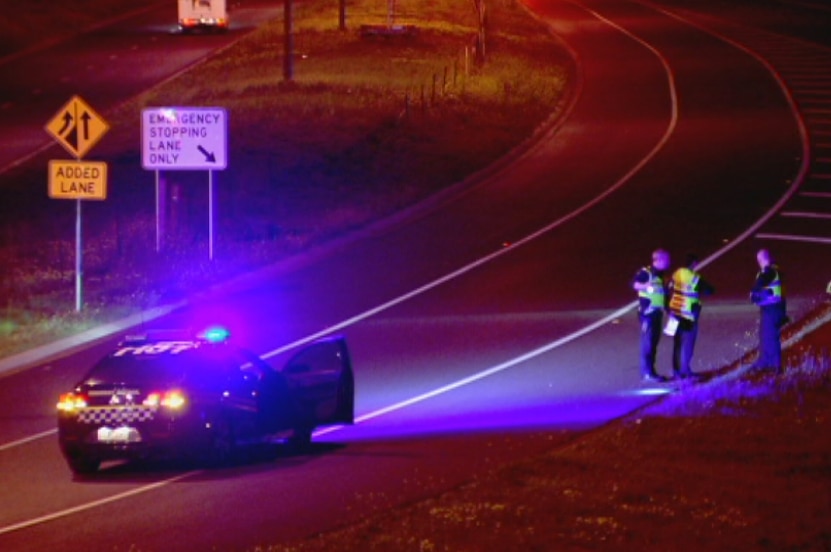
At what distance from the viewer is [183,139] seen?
3000cm

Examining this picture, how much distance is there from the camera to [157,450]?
1569 centimetres

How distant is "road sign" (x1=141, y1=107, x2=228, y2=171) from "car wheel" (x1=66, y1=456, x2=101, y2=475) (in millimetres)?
14248

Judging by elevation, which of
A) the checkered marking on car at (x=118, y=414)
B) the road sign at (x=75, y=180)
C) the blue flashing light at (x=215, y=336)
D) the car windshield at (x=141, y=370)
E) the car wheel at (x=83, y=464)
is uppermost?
the road sign at (x=75, y=180)

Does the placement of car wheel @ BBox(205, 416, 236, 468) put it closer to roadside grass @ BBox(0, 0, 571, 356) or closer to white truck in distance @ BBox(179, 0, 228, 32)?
roadside grass @ BBox(0, 0, 571, 356)

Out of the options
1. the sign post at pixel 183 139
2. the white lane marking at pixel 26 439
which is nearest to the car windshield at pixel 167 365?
the white lane marking at pixel 26 439

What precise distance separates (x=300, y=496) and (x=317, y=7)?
68.5 m

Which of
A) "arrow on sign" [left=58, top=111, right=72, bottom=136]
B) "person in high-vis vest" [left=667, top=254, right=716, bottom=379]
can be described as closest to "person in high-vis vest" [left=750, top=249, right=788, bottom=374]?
"person in high-vis vest" [left=667, top=254, right=716, bottom=379]

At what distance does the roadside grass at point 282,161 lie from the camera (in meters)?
29.6

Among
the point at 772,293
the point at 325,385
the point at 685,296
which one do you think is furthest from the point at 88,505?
the point at 772,293

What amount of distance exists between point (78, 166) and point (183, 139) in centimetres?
392

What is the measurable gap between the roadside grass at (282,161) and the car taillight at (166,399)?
864cm

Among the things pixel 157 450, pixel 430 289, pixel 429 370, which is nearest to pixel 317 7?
pixel 430 289

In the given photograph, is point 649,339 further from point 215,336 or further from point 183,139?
point 183,139

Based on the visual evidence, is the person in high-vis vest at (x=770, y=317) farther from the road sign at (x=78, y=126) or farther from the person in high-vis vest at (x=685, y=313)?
the road sign at (x=78, y=126)
